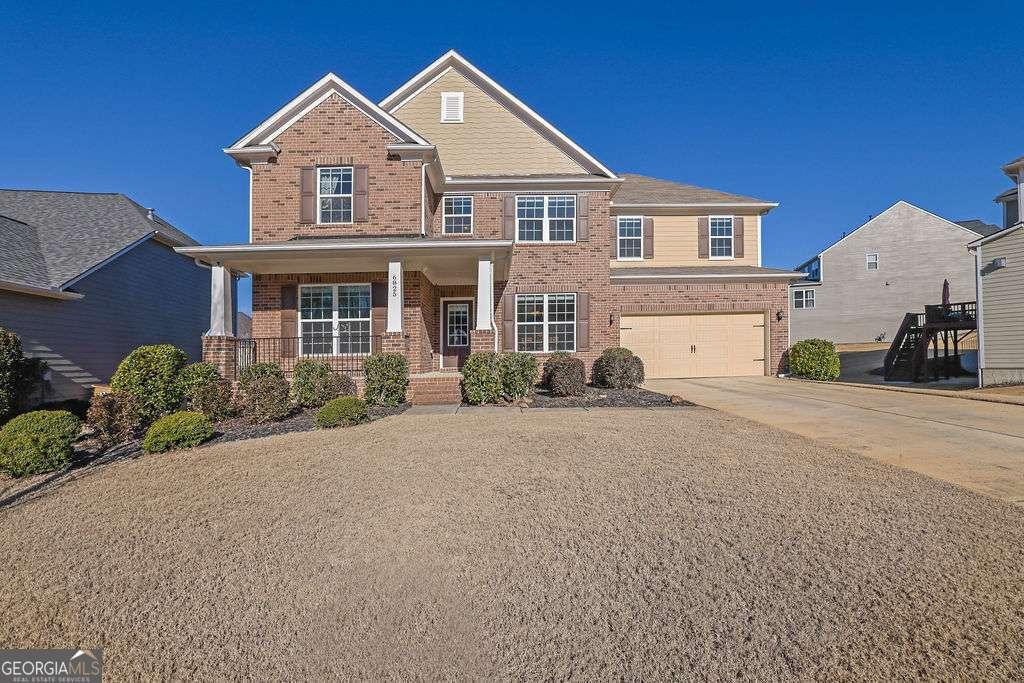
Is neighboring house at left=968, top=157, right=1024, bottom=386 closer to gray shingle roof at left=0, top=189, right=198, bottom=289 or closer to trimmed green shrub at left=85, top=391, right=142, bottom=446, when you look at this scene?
trimmed green shrub at left=85, top=391, right=142, bottom=446

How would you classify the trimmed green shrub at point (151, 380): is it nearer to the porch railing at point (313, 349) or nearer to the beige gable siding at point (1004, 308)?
the porch railing at point (313, 349)

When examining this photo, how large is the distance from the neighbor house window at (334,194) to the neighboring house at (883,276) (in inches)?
939

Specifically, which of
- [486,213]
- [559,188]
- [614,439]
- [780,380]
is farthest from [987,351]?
[486,213]

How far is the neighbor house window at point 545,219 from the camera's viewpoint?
14117mm

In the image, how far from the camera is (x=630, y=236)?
16641mm

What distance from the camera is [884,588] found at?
2768 millimetres

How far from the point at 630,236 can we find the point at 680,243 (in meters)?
1.79

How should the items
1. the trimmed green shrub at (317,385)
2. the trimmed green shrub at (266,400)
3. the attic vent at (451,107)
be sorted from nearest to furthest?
1. the trimmed green shrub at (266,400)
2. the trimmed green shrub at (317,385)
3. the attic vent at (451,107)

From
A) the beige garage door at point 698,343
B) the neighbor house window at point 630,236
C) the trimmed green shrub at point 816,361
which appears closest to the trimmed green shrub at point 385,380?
the beige garage door at point 698,343

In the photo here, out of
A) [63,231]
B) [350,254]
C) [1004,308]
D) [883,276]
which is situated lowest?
[1004,308]

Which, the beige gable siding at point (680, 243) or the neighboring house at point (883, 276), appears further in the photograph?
the neighboring house at point (883, 276)


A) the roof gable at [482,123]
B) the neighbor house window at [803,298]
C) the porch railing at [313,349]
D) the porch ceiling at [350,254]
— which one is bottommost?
the porch railing at [313,349]

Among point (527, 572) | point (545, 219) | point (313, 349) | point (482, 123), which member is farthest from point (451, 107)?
point (527, 572)

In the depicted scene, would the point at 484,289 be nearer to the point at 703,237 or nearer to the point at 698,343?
the point at 698,343
